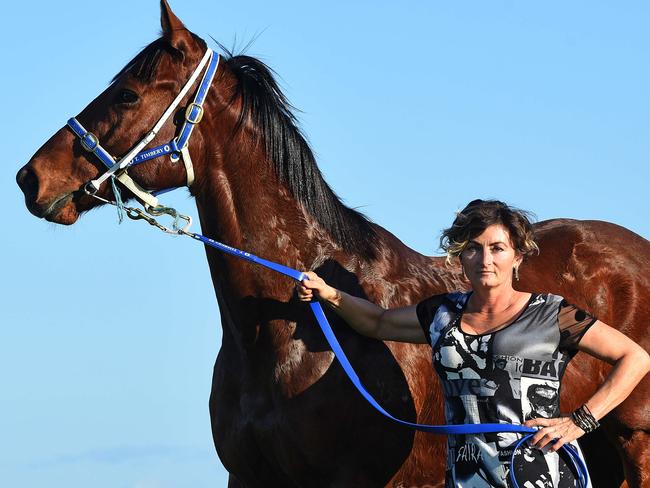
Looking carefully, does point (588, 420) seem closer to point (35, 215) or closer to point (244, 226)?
Result: point (244, 226)

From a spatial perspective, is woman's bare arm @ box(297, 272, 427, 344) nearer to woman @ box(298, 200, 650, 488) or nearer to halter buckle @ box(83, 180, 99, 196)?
woman @ box(298, 200, 650, 488)

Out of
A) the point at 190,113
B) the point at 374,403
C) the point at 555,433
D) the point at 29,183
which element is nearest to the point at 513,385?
the point at 555,433

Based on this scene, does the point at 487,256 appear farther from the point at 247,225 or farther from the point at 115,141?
the point at 115,141

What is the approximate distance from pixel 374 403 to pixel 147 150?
1758mm

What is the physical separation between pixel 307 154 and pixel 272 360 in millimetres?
1161

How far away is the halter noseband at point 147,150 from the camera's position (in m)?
5.91

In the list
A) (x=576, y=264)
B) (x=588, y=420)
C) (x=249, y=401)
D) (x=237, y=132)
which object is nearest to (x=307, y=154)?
(x=237, y=132)

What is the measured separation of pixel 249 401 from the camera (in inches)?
233

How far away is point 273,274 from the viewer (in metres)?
6.04

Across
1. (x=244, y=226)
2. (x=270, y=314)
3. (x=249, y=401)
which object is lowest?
(x=249, y=401)

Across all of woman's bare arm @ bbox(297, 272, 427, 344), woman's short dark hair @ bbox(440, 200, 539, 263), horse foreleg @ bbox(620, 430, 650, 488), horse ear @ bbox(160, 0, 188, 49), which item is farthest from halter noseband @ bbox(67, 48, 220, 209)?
horse foreleg @ bbox(620, 430, 650, 488)

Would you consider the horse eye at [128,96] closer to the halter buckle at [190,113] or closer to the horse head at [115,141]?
the horse head at [115,141]

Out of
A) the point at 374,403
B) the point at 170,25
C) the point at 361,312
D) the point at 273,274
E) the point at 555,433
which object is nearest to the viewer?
the point at 555,433

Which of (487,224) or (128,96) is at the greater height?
(128,96)
